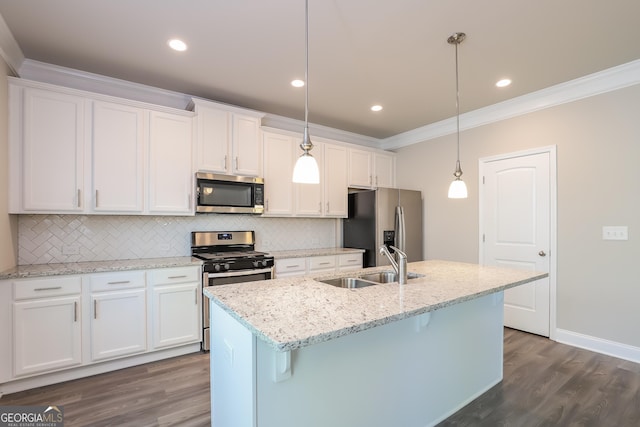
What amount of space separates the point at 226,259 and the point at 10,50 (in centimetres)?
239

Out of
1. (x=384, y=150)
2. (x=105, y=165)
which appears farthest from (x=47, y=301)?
(x=384, y=150)

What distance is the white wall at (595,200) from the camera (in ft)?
9.27

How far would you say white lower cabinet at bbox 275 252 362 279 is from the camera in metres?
3.59

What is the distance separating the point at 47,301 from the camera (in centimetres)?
237

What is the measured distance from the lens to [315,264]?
12.6ft

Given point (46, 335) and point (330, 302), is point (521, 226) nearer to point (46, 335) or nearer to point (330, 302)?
point (330, 302)

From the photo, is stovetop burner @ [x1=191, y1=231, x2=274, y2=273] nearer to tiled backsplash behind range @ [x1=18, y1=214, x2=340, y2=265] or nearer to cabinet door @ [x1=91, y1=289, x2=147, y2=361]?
tiled backsplash behind range @ [x1=18, y1=214, x2=340, y2=265]

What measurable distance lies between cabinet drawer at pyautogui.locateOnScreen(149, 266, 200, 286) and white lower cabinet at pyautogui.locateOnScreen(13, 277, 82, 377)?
55cm

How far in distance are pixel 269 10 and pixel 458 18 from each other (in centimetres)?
130

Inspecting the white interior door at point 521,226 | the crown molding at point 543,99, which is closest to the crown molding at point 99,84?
the crown molding at point 543,99

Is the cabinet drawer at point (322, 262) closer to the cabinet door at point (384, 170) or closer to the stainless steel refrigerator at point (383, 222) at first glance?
the stainless steel refrigerator at point (383, 222)

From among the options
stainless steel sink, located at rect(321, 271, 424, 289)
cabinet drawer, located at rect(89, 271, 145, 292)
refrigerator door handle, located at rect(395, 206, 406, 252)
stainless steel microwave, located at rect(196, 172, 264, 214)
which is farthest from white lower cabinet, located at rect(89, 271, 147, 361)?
refrigerator door handle, located at rect(395, 206, 406, 252)

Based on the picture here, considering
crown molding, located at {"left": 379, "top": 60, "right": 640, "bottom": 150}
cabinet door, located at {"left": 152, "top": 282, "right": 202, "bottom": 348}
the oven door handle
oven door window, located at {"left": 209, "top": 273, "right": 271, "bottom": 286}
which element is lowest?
cabinet door, located at {"left": 152, "top": 282, "right": 202, "bottom": 348}

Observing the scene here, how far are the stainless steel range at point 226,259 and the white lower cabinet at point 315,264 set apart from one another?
206 millimetres
